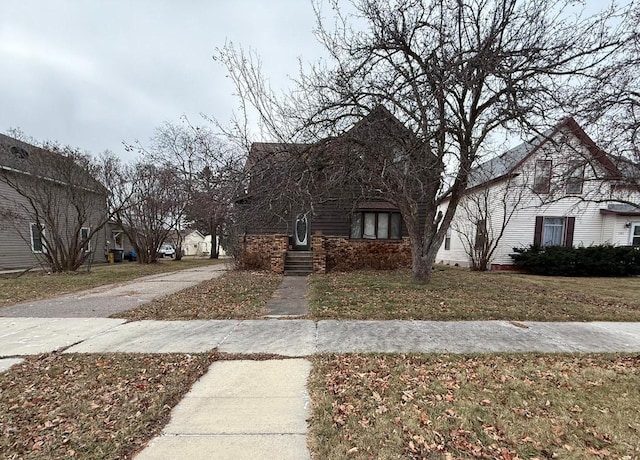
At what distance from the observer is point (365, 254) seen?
13.8 metres

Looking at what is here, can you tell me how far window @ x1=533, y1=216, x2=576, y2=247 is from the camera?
616 inches

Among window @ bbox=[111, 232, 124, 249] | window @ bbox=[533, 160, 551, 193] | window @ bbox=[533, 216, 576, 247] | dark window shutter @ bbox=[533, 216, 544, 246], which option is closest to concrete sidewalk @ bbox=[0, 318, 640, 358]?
window @ bbox=[533, 160, 551, 193]

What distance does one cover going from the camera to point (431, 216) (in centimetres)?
919

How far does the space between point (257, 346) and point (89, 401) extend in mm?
1953

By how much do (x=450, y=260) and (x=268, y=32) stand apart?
55.6 feet

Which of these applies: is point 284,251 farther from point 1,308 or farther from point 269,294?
point 1,308

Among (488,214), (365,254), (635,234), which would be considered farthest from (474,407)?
(635,234)

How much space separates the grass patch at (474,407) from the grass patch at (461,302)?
2038 millimetres

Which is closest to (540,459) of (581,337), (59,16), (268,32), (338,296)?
(581,337)

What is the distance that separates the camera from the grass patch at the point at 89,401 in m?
2.29

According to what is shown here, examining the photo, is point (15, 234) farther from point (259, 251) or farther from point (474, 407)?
point (474, 407)

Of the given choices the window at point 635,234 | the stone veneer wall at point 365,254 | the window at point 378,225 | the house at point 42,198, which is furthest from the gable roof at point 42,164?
the window at point 635,234

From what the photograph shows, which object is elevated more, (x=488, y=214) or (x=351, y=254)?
(x=488, y=214)

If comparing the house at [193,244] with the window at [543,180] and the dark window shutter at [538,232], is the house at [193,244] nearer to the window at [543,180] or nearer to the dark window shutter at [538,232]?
the dark window shutter at [538,232]
